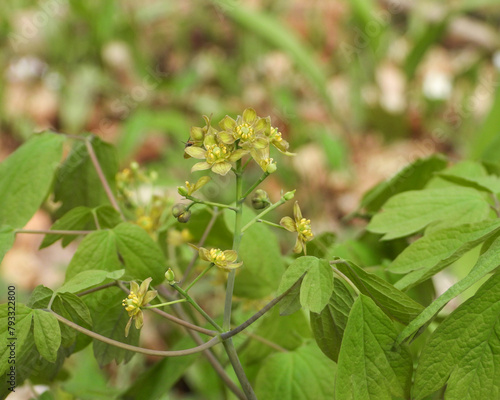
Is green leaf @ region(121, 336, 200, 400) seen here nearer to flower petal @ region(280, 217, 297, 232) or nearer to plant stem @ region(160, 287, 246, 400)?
plant stem @ region(160, 287, 246, 400)

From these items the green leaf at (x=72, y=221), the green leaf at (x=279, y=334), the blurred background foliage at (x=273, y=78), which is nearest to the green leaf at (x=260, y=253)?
the green leaf at (x=279, y=334)

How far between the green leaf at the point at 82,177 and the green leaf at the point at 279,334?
0.23 m

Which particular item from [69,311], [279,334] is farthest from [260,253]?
[69,311]

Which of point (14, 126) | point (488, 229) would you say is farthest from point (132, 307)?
point (14, 126)

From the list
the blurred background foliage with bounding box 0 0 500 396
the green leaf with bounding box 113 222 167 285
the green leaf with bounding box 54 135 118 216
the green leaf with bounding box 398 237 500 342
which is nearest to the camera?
the green leaf with bounding box 398 237 500 342

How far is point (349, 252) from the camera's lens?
1.87 ft

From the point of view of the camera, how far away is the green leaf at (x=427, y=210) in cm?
48

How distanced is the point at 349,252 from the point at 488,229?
0.19m

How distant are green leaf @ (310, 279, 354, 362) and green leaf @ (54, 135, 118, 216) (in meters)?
0.30

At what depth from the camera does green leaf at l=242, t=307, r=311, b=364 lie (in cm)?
53

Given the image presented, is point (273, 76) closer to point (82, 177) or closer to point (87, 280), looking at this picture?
point (82, 177)

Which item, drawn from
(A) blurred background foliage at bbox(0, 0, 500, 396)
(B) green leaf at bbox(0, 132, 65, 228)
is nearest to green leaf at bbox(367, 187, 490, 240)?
(B) green leaf at bbox(0, 132, 65, 228)

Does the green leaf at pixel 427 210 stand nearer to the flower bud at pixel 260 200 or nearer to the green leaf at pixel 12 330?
the flower bud at pixel 260 200

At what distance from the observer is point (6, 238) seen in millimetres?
460
